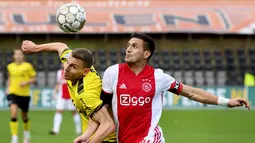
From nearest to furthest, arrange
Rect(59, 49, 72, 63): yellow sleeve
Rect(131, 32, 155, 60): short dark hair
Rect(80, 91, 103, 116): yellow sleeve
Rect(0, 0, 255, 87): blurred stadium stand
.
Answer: Rect(80, 91, 103, 116): yellow sleeve → Rect(131, 32, 155, 60): short dark hair → Rect(59, 49, 72, 63): yellow sleeve → Rect(0, 0, 255, 87): blurred stadium stand

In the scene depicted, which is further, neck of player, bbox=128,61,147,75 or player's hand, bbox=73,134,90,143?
neck of player, bbox=128,61,147,75

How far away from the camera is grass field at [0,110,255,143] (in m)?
15.2

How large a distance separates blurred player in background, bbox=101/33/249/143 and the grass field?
25.0 feet

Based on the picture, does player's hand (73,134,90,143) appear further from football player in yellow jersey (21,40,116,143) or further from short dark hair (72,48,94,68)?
short dark hair (72,48,94,68)

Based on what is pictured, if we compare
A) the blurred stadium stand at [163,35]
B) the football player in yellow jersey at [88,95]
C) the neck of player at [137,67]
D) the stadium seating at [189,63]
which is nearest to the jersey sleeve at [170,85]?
the neck of player at [137,67]

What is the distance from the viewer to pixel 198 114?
2283cm

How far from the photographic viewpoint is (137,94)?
6957mm

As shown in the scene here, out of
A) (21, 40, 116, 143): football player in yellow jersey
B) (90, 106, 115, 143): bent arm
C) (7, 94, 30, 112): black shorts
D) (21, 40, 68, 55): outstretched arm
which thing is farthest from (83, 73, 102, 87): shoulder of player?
(7, 94, 30, 112): black shorts

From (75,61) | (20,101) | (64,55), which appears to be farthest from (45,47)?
(20,101)

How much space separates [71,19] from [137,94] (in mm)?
1395

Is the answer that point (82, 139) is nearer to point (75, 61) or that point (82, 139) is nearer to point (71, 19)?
point (75, 61)

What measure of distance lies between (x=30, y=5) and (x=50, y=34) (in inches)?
68.2

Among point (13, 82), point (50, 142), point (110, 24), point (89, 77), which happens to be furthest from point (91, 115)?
point (110, 24)

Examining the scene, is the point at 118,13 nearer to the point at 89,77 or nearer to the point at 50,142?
the point at 50,142
